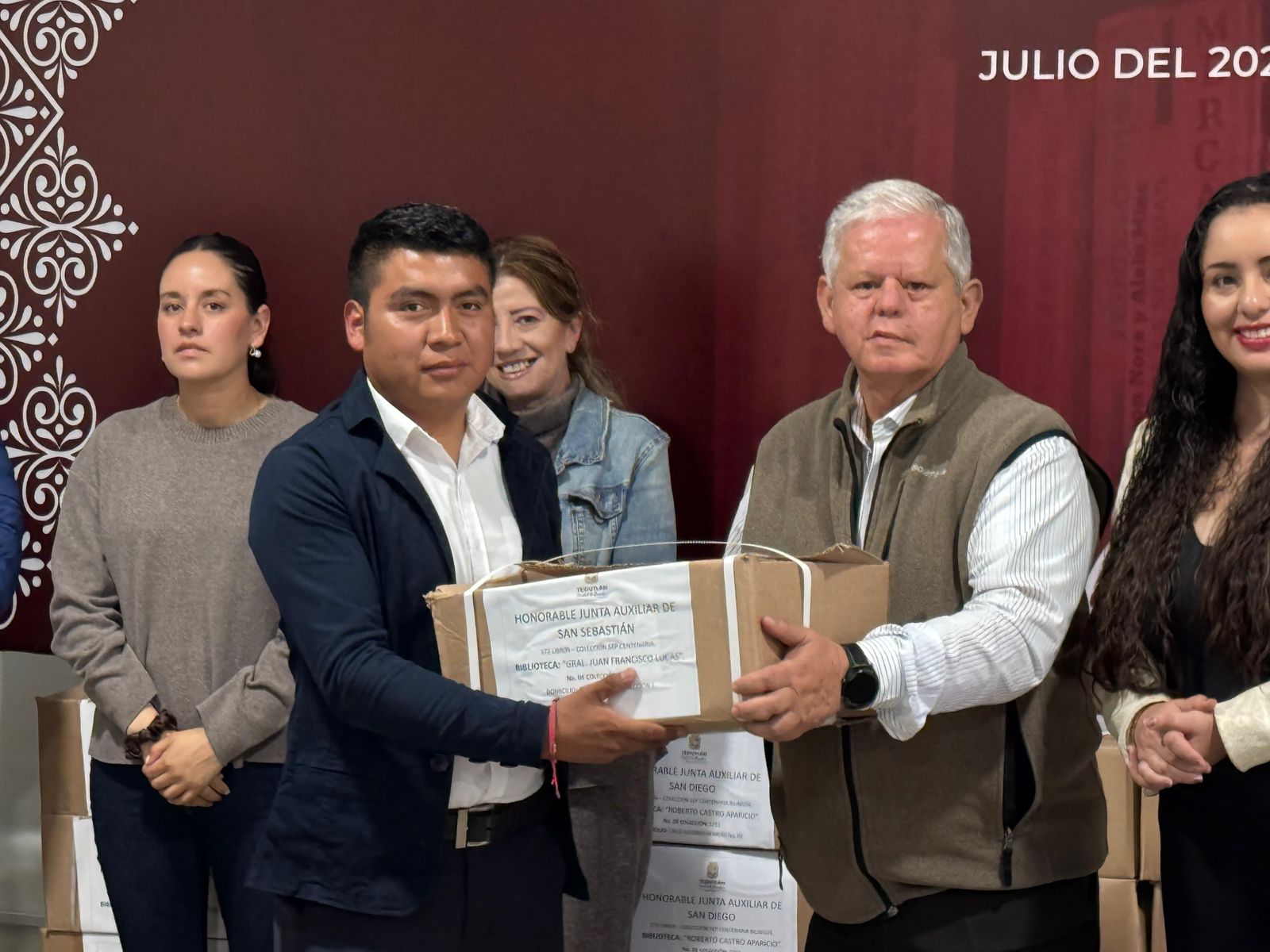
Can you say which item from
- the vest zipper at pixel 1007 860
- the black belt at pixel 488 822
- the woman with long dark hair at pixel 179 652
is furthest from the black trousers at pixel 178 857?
the vest zipper at pixel 1007 860

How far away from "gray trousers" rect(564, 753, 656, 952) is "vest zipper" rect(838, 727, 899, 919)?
2.72 ft

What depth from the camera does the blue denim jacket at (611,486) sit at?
2883mm

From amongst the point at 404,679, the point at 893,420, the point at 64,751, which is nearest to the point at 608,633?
the point at 404,679

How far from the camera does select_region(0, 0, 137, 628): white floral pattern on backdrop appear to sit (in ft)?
A: 11.5

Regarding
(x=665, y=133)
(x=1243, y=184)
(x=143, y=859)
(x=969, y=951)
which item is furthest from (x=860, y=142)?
(x=143, y=859)

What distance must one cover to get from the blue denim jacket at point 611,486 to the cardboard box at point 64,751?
117 centimetres

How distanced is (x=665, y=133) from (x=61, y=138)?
148cm

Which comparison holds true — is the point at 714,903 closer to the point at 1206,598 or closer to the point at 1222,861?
the point at 1222,861

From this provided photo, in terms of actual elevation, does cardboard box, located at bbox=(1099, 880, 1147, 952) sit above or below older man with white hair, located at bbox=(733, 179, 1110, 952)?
below

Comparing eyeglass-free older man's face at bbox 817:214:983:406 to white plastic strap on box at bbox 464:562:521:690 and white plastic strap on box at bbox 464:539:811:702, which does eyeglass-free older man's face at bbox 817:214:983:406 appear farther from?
white plastic strap on box at bbox 464:562:521:690

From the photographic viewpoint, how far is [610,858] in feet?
9.25

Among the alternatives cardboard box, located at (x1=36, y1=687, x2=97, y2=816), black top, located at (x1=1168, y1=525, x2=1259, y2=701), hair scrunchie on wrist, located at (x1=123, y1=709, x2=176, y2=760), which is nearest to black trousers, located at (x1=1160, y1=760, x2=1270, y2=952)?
black top, located at (x1=1168, y1=525, x2=1259, y2=701)

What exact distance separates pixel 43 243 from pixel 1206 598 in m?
2.82

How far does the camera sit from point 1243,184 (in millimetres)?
1996
